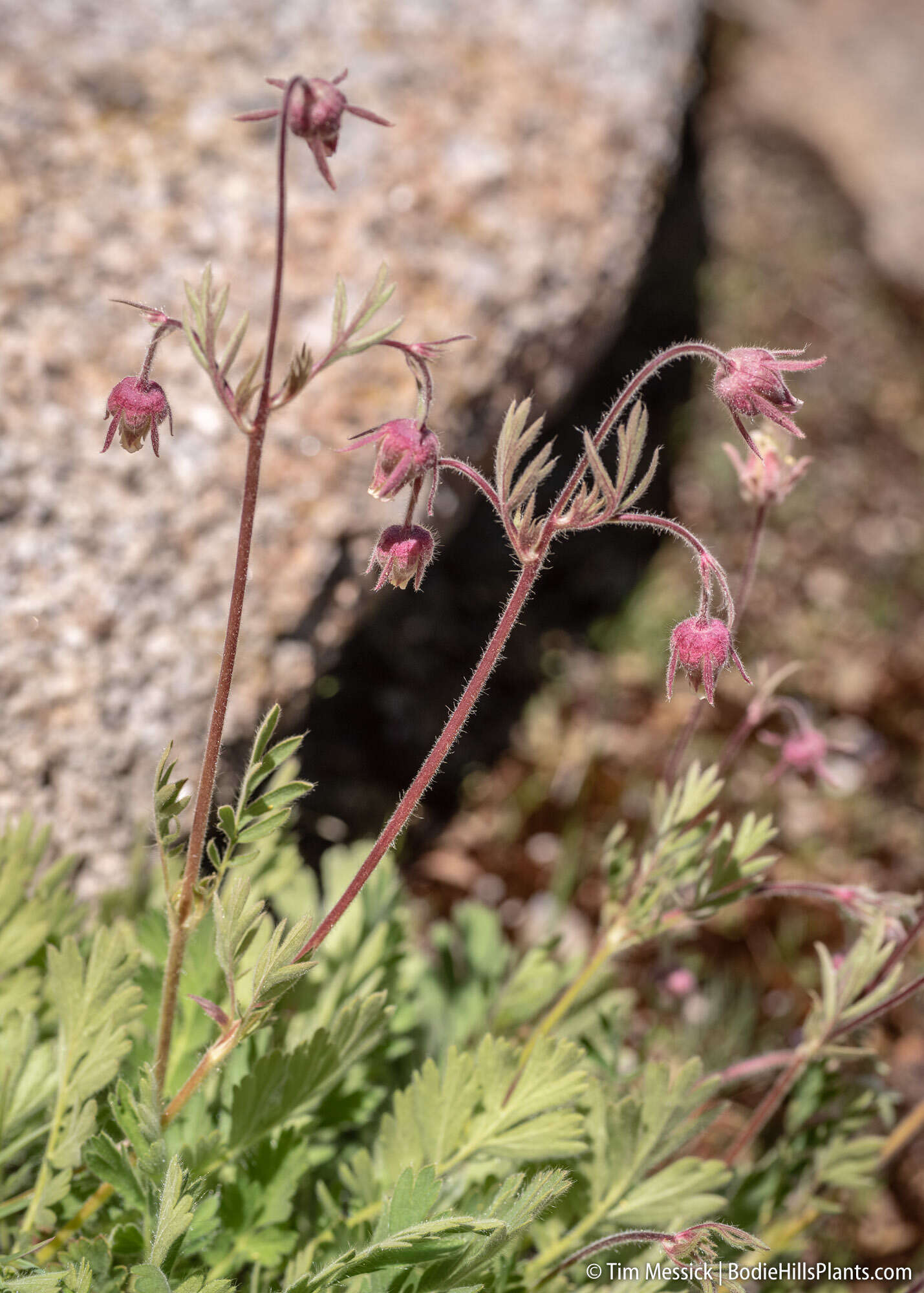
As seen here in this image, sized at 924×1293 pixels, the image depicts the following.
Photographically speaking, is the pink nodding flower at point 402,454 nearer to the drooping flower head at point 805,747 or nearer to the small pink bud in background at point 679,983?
the drooping flower head at point 805,747

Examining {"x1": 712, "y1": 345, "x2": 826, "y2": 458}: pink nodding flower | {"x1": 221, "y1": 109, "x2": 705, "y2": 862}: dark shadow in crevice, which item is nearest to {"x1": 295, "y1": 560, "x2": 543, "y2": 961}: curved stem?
{"x1": 712, "y1": 345, "x2": 826, "y2": 458}: pink nodding flower

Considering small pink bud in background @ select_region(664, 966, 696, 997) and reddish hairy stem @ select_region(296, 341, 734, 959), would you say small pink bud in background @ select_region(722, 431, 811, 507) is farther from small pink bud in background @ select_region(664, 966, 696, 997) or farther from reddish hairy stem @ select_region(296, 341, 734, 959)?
small pink bud in background @ select_region(664, 966, 696, 997)

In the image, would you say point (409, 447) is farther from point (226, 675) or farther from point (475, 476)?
point (226, 675)

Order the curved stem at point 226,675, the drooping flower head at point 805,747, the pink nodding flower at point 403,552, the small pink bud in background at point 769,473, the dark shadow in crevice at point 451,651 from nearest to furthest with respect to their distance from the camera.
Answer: the curved stem at point 226,675
the pink nodding flower at point 403,552
the small pink bud in background at point 769,473
the drooping flower head at point 805,747
the dark shadow in crevice at point 451,651

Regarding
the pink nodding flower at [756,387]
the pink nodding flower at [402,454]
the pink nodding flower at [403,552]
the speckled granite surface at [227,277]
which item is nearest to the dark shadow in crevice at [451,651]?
the speckled granite surface at [227,277]

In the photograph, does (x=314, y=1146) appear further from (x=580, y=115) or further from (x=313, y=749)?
(x=580, y=115)

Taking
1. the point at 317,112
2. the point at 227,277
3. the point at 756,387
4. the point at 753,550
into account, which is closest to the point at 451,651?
the point at 227,277

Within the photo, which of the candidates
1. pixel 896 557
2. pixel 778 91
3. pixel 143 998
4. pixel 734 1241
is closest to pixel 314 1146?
pixel 143 998

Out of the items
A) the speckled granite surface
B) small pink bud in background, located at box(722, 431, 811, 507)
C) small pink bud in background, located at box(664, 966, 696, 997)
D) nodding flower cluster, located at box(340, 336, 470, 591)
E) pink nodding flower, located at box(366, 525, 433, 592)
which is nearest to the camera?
nodding flower cluster, located at box(340, 336, 470, 591)
